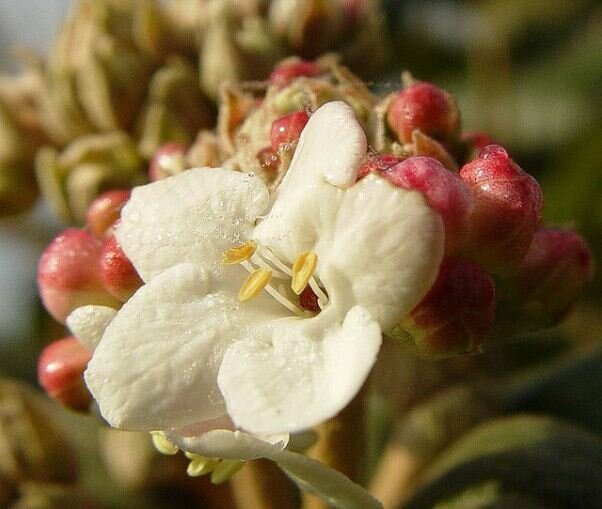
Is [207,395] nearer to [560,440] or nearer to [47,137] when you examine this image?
[560,440]

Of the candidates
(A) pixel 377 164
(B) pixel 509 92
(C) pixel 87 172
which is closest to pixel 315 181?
(A) pixel 377 164

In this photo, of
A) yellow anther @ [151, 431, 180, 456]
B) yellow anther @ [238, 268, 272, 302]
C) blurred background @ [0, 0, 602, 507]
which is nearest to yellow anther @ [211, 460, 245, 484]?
yellow anther @ [151, 431, 180, 456]

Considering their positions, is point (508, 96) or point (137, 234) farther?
point (508, 96)

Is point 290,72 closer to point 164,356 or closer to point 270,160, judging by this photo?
point 270,160

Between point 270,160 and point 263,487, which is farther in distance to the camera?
point 263,487

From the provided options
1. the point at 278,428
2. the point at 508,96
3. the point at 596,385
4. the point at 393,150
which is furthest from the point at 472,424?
the point at 508,96

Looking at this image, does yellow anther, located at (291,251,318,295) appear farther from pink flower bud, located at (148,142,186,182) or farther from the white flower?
pink flower bud, located at (148,142,186,182)
